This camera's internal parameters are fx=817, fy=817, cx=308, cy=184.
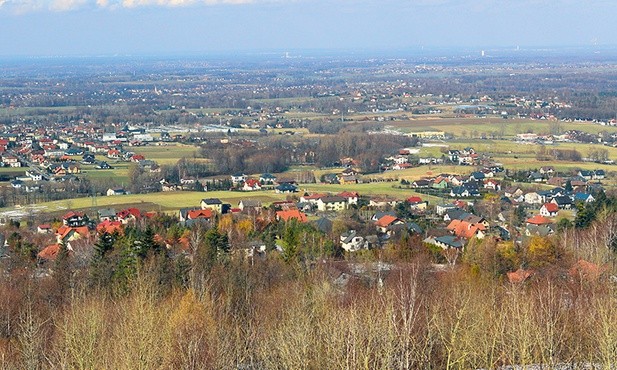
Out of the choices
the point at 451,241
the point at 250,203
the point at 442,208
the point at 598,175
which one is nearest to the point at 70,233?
the point at 250,203

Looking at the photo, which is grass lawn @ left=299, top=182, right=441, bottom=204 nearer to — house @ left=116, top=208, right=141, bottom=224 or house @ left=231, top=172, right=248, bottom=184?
house @ left=231, top=172, right=248, bottom=184

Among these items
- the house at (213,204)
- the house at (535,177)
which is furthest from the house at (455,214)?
the house at (535,177)

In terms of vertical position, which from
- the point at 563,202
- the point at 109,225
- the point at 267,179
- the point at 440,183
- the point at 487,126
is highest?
the point at 109,225

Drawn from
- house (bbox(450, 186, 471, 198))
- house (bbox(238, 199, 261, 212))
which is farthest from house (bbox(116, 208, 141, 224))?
house (bbox(450, 186, 471, 198))

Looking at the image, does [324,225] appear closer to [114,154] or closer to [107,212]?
[107,212]

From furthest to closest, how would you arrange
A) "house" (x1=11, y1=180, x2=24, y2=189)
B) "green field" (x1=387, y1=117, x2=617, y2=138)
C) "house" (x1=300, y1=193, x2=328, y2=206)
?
"green field" (x1=387, y1=117, x2=617, y2=138)
"house" (x1=11, y1=180, x2=24, y2=189)
"house" (x1=300, y1=193, x2=328, y2=206)
